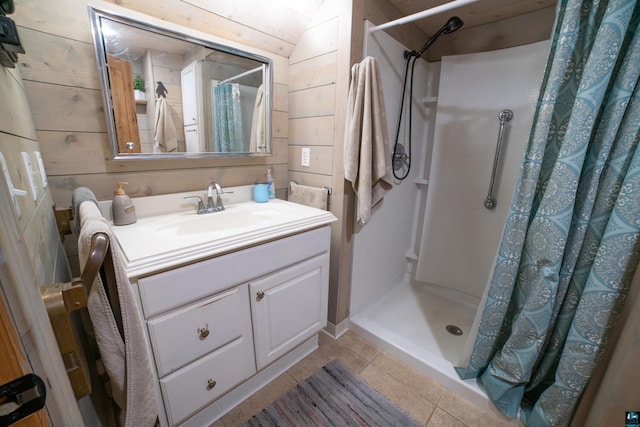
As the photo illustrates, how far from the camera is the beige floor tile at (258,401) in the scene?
121cm

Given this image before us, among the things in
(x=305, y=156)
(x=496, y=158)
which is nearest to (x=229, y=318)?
(x=305, y=156)

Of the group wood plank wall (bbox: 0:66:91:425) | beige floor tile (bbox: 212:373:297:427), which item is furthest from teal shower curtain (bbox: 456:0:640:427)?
wood plank wall (bbox: 0:66:91:425)

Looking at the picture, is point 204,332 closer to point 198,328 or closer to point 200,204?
point 198,328

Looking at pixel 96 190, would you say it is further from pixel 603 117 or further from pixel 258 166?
pixel 603 117

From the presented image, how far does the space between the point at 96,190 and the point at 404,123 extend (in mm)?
1762

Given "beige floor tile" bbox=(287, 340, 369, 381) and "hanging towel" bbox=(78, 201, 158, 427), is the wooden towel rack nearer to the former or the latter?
"hanging towel" bbox=(78, 201, 158, 427)

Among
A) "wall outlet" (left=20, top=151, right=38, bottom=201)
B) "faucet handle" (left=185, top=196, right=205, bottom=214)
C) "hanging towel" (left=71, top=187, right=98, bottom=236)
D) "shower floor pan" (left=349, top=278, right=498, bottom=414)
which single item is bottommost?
"shower floor pan" (left=349, top=278, right=498, bottom=414)

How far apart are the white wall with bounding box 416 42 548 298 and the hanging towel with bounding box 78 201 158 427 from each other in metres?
1.95

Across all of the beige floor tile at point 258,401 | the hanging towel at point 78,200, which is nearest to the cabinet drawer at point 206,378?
the beige floor tile at point 258,401

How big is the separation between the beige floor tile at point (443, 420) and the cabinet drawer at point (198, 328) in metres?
0.96

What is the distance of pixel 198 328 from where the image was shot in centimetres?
99

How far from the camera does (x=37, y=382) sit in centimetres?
34

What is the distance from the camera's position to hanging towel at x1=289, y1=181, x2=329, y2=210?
1537 mm

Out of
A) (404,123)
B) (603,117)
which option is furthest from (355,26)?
(603,117)
